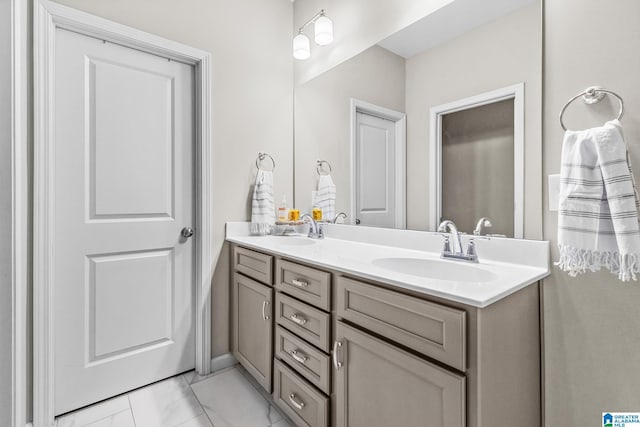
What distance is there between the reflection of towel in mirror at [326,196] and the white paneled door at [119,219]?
2.60 feet

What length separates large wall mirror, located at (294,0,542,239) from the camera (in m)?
1.14

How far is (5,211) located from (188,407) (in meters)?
1.16

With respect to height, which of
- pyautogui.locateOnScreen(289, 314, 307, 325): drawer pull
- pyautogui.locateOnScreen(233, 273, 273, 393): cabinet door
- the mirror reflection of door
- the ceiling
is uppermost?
the ceiling

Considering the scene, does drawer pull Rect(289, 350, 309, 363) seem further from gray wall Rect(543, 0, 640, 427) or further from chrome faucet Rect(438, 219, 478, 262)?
gray wall Rect(543, 0, 640, 427)

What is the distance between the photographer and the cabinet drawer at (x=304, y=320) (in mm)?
1181

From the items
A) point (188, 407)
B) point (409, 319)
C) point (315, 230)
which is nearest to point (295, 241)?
point (315, 230)

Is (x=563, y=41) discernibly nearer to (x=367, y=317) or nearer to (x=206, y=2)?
(x=367, y=317)

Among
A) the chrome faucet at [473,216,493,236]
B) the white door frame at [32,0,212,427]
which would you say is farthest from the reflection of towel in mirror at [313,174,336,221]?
the white door frame at [32,0,212,427]

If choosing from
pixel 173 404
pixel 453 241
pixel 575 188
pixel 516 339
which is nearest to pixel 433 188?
pixel 453 241

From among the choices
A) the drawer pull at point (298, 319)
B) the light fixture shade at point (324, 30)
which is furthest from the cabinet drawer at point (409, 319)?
the light fixture shade at point (324, 30)

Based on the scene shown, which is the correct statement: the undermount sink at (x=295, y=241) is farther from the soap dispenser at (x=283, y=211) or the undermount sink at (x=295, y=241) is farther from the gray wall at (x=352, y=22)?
the gray wall at (x=352, y=22)

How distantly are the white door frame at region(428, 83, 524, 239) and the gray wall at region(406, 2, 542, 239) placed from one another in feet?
0.06

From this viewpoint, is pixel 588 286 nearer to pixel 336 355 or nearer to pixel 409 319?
pixel 409 319

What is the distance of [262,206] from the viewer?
1.96 m
